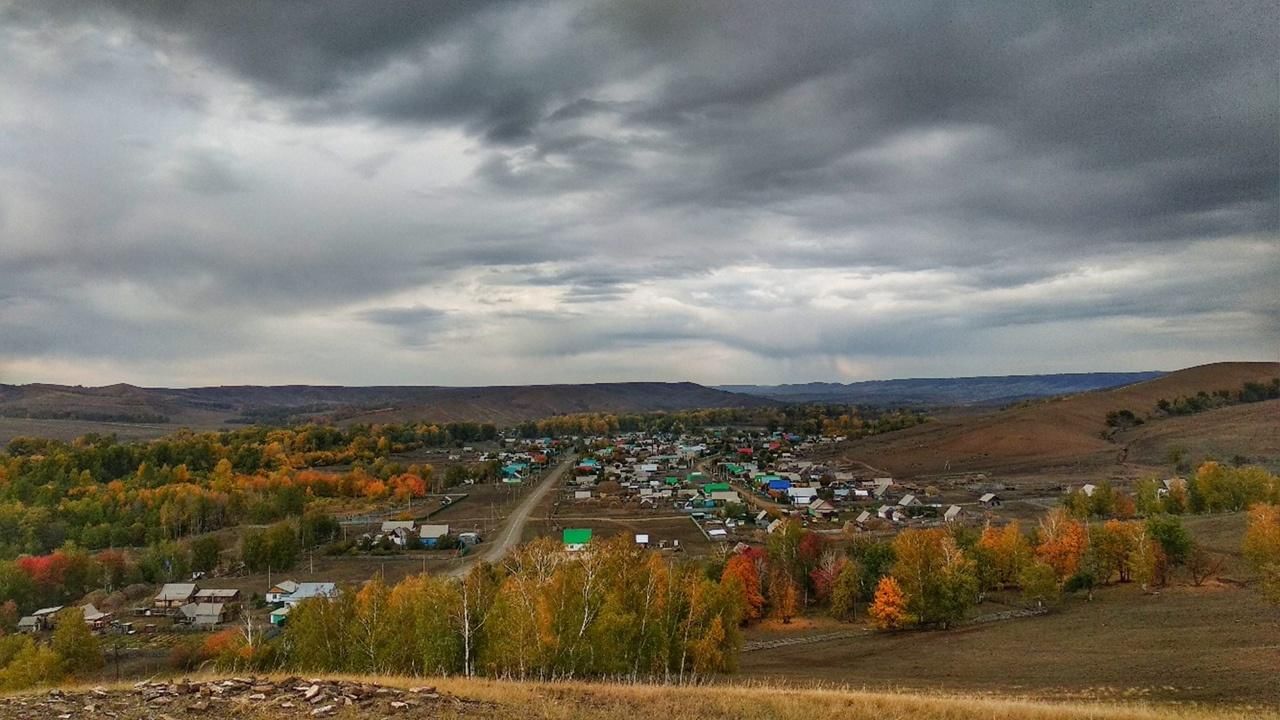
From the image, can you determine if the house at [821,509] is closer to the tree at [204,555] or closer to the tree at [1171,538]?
the tree at [1171,538]

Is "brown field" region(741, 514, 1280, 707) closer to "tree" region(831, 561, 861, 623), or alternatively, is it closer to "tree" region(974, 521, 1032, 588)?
"tree" region(831, 561, 861, 623)

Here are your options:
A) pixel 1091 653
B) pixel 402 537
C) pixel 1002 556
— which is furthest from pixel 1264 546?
pixel 402 537

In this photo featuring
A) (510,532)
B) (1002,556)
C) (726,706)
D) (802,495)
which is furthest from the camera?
(802,495)

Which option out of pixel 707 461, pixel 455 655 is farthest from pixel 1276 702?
pixel 707 461

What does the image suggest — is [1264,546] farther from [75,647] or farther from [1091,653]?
[75,647]

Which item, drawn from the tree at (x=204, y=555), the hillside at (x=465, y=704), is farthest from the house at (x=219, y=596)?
the hillside at (x=465, y=704)

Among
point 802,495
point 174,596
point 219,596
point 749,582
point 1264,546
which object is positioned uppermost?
point 1264,546
